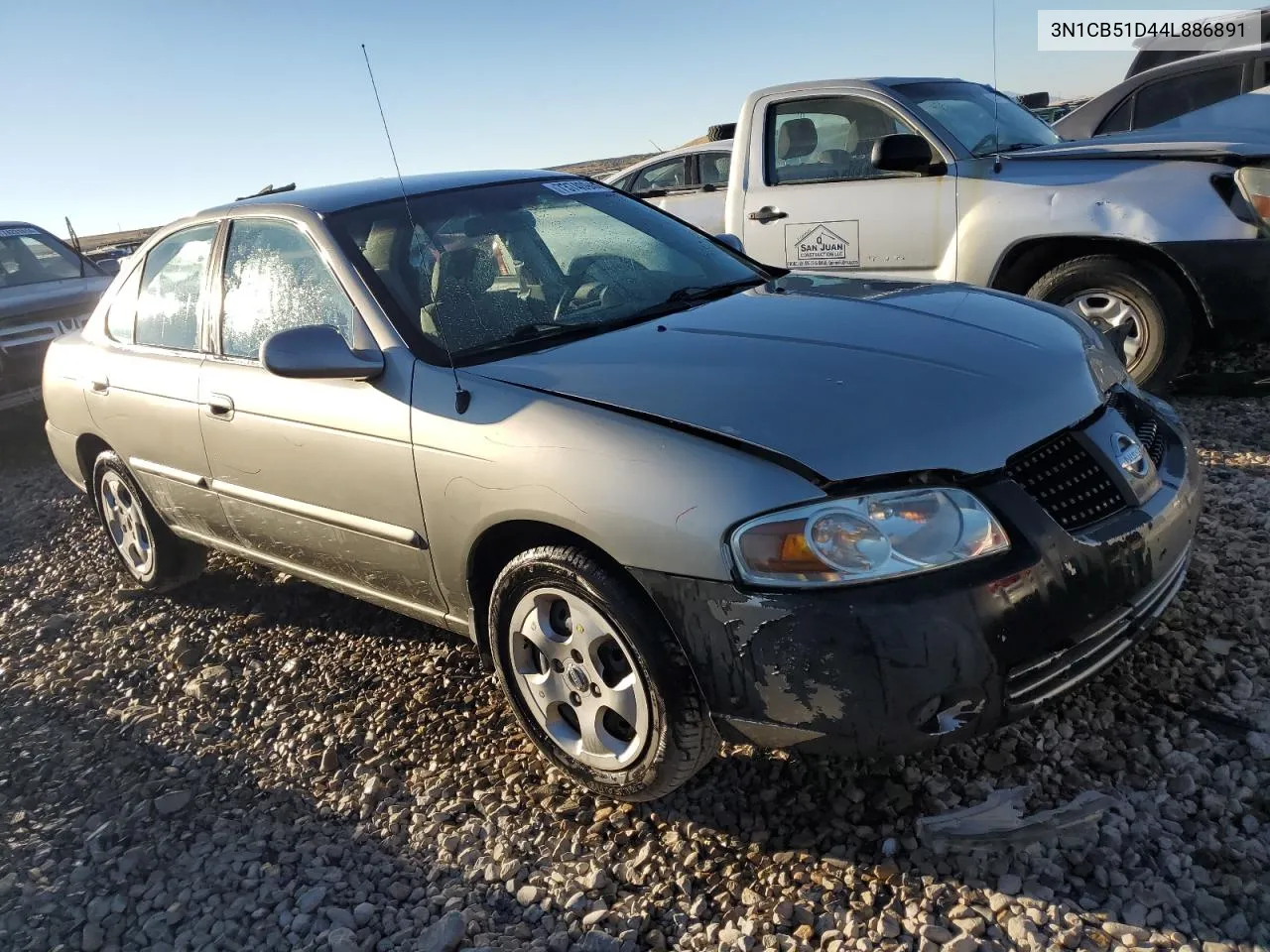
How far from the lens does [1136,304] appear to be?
494 centimetres

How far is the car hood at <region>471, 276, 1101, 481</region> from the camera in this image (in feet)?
7.34

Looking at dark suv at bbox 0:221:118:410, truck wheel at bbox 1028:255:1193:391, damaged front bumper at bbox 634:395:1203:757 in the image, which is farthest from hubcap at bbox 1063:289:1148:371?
dark suv at bbox 0:221:118:410

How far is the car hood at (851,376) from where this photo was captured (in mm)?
2238

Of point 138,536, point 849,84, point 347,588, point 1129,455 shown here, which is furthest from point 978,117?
point 138,536

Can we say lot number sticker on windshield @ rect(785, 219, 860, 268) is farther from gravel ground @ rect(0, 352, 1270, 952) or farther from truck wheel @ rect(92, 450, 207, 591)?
truck wheel @ rect(92, 450, 207, 591)

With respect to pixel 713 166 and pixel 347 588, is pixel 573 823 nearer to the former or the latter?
pixel 347 588

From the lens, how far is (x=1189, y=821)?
7.66 ft

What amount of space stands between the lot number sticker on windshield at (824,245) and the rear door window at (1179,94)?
300 cm

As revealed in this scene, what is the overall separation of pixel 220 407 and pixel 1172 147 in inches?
175

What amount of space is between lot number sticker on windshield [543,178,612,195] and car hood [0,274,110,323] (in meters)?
5.88

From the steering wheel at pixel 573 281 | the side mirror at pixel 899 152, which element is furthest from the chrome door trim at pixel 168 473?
the side mirror at pixel 899 152

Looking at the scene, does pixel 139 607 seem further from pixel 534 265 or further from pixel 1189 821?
pixel 1189 821

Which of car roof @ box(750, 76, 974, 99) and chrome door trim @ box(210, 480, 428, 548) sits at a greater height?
car roof @ box(750, 76, 974, 99)

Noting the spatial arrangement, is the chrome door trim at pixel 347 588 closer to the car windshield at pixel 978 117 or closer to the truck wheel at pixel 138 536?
the truck wheel at pixel 138 536
